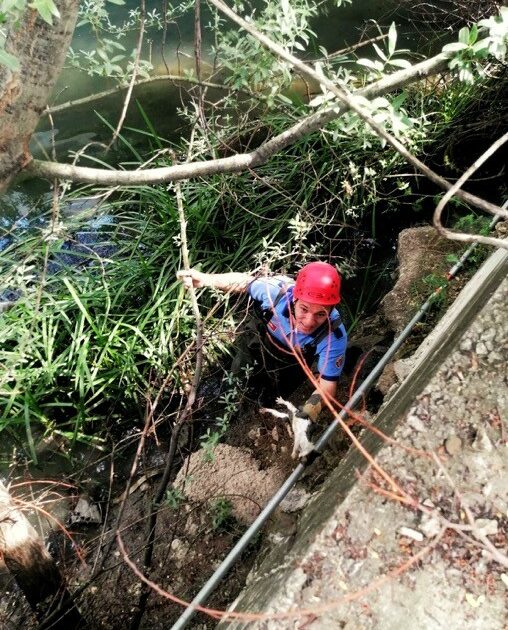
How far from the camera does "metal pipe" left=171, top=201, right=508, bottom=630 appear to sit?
1.53m

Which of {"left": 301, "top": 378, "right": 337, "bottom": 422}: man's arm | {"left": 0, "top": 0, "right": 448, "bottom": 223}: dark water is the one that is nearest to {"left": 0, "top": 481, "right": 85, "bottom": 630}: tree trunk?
{"left": 301, "top": 378, "right": 337, "bottom": 422}: man's arm

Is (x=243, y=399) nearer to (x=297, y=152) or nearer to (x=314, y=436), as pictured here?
(x=314, y=436)

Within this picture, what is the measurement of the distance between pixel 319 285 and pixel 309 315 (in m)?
0.20

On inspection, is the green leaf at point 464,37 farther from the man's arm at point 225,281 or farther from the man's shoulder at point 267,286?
the man's arm at point 225,281

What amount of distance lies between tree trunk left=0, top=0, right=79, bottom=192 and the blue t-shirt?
1669mm

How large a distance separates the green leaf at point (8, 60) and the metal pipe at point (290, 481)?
1.23m

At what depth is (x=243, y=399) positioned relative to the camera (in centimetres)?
336

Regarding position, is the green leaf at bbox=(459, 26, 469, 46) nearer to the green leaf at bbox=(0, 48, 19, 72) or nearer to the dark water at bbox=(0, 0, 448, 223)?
the green leaf at bbox=(0, 48, 19, 72)

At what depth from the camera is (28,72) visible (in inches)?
40.3

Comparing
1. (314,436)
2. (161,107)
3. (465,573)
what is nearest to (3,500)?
(314,436)

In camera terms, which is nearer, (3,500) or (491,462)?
(491,462)

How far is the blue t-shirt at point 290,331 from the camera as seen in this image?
105 inches

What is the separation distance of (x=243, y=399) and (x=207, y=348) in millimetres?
498

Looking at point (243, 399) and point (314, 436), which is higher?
point (314, 436)
